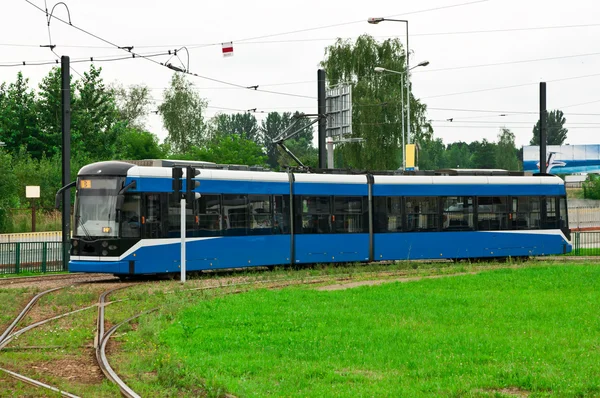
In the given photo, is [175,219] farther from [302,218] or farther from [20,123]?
[20,123]

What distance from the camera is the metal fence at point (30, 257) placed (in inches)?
1130

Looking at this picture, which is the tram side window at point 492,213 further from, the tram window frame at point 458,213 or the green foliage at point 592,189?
the green foliage at point 592,189

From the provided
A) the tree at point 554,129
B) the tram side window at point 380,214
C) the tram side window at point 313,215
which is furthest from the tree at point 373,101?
the tree at point 554,129

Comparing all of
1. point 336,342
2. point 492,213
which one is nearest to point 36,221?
point 492,213

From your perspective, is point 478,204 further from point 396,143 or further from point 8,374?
point 396,143

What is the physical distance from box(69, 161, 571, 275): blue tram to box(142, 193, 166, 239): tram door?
0.03 meters

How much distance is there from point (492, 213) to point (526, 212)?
144 cm

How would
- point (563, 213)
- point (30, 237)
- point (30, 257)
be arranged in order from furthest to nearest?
point (30, 237) < point (563, 213) < point (30, 257)

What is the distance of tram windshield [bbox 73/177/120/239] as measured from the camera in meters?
22.4

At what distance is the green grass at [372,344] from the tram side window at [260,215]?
6.94m

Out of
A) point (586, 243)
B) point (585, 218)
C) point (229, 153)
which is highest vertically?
point (229, 153)

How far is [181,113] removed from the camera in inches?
3391

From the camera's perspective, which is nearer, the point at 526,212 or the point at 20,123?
the point at 526,212

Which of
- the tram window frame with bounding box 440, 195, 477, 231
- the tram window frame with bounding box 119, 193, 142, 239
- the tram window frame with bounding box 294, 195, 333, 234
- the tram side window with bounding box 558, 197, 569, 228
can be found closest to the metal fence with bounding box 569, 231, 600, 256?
the tram side window with bounding box 558, 197, 569, 228
